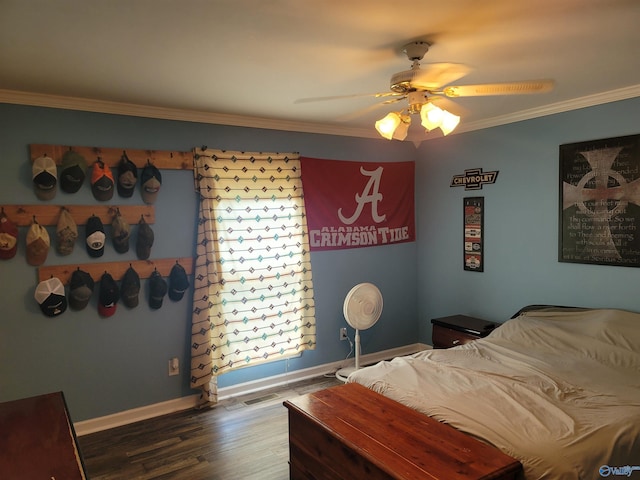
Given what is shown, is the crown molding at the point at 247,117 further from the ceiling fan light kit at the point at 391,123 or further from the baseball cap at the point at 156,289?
the ceiling fan light kit at the point at 391,123

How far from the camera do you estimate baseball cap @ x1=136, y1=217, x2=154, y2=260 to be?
3.29 m

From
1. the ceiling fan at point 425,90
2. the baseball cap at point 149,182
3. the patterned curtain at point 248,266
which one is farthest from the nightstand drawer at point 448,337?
the baseball cap at point 149,182

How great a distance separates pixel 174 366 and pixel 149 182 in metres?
1.48

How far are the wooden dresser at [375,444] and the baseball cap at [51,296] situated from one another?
71.4 inches

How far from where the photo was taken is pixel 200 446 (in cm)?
297

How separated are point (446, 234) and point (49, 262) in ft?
11.6

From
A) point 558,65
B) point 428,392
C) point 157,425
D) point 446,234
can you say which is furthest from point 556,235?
point 157,425

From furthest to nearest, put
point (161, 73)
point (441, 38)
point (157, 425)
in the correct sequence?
point (157, 425) < point (161, 73) < point (441, 38)

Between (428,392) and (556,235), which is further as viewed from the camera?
(556,235)

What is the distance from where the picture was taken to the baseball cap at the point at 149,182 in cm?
329

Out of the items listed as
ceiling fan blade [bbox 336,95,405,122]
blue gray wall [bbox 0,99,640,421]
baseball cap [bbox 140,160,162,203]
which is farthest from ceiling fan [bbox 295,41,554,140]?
baseball cap [bbox 140,160,162,203]

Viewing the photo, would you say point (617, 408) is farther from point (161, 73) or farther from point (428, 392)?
point (161, 73)

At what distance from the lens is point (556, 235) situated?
141 inches

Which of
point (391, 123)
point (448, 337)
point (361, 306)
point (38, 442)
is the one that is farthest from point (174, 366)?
point (391, 123)
